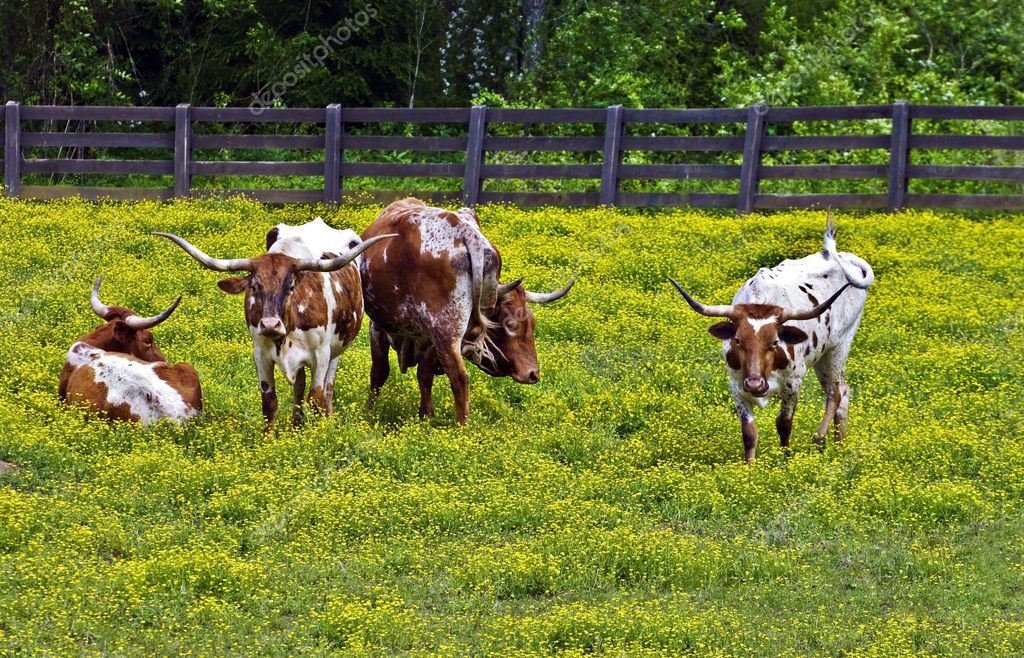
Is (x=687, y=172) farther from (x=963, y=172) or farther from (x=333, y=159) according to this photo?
(x=333, y=159)

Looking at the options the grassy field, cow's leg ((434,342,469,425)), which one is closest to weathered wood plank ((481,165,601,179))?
the grassy field

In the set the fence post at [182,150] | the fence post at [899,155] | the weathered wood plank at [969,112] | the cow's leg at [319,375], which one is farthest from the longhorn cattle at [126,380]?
the weathered wood plank at [969,112]

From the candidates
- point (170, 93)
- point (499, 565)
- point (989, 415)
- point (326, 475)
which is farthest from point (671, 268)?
point (170, 93)

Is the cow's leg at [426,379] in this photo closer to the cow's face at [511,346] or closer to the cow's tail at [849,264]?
the cow's face at [511,346]

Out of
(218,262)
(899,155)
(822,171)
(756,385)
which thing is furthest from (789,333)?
(822,171)

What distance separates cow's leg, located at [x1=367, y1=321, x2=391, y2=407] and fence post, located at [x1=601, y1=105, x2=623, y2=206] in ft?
28.0

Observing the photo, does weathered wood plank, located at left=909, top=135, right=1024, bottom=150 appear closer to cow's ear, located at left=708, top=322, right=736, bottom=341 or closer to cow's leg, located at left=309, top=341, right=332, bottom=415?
cow's ear, located at left=708, top=322, right=736, bottom=341

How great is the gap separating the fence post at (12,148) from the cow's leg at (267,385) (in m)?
12.3

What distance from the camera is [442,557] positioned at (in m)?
9.21

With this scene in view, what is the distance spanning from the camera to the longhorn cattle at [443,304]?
472 inches

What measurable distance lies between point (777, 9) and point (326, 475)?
1880 cm

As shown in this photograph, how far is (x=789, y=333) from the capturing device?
36.2 ft

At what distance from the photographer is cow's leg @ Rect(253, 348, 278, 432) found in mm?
11430

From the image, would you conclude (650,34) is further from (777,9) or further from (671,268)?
(671,268)
